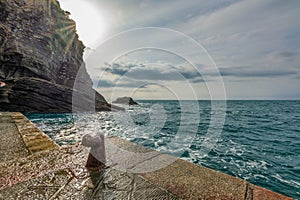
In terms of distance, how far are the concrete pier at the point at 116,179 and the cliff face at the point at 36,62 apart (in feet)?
69.5

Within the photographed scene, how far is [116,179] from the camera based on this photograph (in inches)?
93.0

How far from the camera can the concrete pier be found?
6.68 ft

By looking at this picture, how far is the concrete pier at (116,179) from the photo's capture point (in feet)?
6.68

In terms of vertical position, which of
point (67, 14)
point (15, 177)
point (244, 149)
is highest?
point (67, 14)

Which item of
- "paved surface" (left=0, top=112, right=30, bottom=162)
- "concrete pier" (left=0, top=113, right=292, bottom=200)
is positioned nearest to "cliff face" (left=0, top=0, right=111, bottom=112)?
"paved surface" (left=0, top=112, right=30, bottom=162)

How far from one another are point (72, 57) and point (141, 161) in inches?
1994

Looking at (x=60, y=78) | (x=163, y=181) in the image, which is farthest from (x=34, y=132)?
(x=60, y=78)

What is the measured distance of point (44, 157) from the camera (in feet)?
10.3

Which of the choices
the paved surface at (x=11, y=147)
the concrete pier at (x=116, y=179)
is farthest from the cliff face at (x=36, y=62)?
the concrete pier at (x=116, y=179)

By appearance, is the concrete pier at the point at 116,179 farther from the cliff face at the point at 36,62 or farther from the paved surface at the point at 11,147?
the cliff face at the point at 36,62

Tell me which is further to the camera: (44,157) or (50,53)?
(50,53)

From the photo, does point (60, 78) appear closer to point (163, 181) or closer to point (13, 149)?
point (13, 149)

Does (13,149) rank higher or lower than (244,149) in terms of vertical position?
higher

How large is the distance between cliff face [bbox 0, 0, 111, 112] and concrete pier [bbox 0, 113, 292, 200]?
21.2 metres
